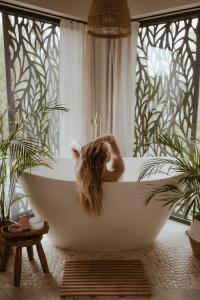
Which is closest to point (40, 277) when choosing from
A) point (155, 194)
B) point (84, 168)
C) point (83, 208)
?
point (83, 208)

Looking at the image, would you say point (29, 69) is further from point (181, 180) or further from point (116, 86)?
point (181, 180)

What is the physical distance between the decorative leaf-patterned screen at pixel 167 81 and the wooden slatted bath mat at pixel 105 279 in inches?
62.5

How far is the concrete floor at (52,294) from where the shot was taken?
2314 millimetres

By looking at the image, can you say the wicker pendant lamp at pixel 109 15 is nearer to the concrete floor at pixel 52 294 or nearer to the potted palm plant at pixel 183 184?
the potted palm plant at pixel 183 184

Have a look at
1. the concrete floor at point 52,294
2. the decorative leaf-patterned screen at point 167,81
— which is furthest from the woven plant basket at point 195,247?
the decorative leaf-patterned screen at point 167,81

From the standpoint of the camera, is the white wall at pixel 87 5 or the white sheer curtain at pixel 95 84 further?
the white sheer curtain at pixel 95 84

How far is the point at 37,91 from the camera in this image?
3.58m

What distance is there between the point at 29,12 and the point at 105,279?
109 inches

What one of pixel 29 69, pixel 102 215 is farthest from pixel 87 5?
pixel 102 215

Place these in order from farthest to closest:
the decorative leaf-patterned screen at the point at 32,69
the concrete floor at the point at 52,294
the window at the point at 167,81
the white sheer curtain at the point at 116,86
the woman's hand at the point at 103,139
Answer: the white sheer curtain at the point at 116,86
the window at the point at 167,81
the decorative leaf-patterned screen at the point at 32,69
the woman's hand at the point at 103,139
the concrete floor at the point at 52,294

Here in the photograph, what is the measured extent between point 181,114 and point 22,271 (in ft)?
7.65

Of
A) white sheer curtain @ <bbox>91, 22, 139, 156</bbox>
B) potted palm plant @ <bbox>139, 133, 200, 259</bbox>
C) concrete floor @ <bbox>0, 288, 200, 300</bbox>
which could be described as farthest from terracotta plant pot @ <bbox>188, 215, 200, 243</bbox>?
white sheer curtain @ <bbox>91, 22, 139, 156</bbox>

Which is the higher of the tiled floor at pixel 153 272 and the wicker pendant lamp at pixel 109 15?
the wicker pendant lamp at pixel 109 15

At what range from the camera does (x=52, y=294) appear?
2350 millimetres
